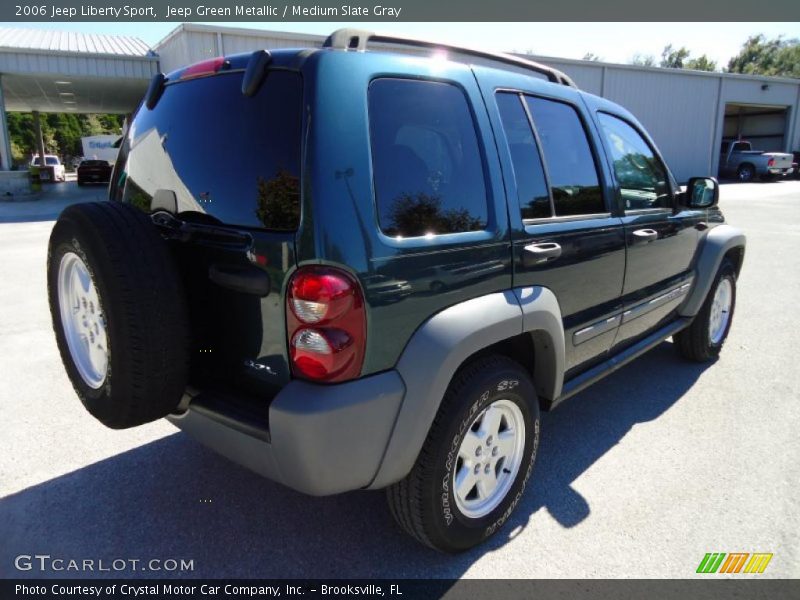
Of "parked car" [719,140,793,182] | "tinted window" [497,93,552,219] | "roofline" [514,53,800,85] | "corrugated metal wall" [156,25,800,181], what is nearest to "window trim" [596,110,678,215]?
"tinted window" [497,93,552,219]

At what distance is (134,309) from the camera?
197cm

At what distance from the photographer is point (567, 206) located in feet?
9.08

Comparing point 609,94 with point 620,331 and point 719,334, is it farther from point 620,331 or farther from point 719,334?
point 620,331

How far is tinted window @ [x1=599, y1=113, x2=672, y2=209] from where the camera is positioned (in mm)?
3238

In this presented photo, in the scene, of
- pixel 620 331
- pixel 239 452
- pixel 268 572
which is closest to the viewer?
pixel 239 452

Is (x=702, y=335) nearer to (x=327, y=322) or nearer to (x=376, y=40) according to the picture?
(x=376, y=40)

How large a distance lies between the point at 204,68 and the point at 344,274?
3.96 feet

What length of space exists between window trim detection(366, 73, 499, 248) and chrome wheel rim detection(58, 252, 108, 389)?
1252mm

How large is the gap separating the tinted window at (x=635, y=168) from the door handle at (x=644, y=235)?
16 cm

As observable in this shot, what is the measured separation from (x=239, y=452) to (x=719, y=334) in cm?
426

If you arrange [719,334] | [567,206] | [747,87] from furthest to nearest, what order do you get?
[747,87] → [719,334] → [567,206]

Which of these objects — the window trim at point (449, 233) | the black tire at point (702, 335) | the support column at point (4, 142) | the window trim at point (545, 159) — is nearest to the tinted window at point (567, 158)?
the window trim at point (545, 159)

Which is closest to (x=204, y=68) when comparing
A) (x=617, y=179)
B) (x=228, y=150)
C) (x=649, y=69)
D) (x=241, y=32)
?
(x=228, y=150)

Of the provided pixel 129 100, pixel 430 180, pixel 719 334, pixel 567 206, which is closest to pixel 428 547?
pixel 430 180
